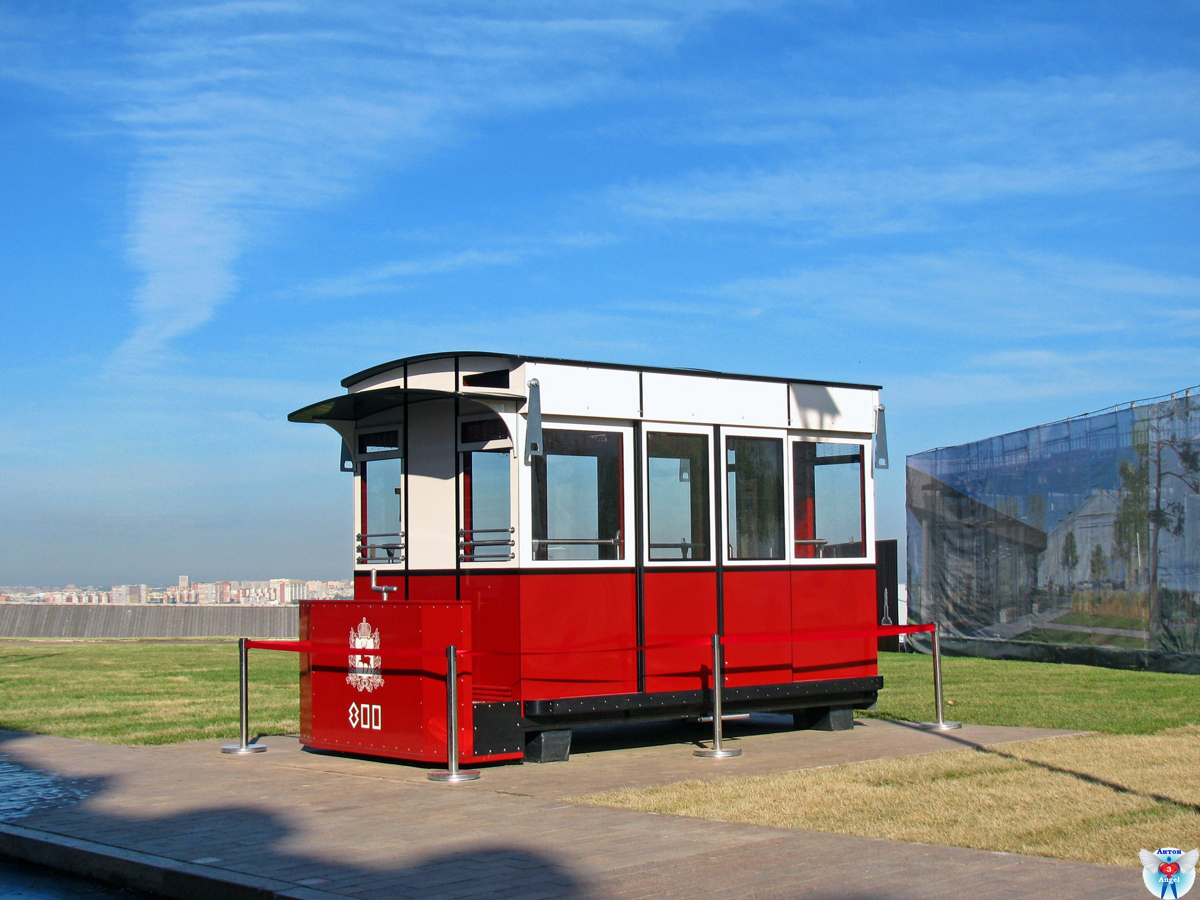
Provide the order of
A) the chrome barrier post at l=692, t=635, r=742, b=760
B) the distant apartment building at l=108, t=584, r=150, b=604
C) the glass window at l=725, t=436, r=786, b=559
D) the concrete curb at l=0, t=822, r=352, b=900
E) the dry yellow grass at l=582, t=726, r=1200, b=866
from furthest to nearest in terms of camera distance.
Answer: the distant apartment building at l=108, t=584, r=150, b=604, the glass window at l=725, t=436, r=786, b=559, the chrome barrier post at l=692, t=635, r=742, b=760, the dry yellow grass at l=582, t=726, r=1200, b=866, the concrete curb at l=0, t=822, r=352, b=900

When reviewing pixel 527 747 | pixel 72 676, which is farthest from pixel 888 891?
pixel 72 676

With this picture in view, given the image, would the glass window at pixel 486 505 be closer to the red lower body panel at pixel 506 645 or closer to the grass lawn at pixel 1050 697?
the red lower body panel at pixel 506 645

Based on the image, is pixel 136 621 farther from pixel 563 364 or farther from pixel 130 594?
pixel 563 364

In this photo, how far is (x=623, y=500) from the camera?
10.8 meters

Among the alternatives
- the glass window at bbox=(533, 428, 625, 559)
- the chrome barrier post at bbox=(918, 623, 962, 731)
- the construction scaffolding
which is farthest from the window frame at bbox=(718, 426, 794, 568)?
the construction scaffolding

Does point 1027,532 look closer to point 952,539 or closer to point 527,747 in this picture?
point 952,539

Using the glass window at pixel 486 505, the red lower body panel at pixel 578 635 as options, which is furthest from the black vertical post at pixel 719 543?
the glass window at pixel 486 505

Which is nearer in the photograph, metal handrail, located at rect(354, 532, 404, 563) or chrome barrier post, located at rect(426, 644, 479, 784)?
chrome barrier post, located at rect(426, 644, 479, 784)

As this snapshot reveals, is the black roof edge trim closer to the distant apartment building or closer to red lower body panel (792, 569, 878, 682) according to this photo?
red lower body panel (792, 569, 878, 682)

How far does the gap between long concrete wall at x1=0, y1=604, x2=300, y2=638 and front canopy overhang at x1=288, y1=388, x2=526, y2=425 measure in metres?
29.9

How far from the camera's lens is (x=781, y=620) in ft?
38.5

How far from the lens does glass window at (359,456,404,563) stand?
1131 cm

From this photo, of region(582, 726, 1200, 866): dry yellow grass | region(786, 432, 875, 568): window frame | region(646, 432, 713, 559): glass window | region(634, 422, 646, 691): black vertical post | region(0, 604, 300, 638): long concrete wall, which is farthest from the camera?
region(0, 604, 300, 638): long concrete wall

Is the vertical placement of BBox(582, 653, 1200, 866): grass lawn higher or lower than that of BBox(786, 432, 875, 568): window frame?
lower
